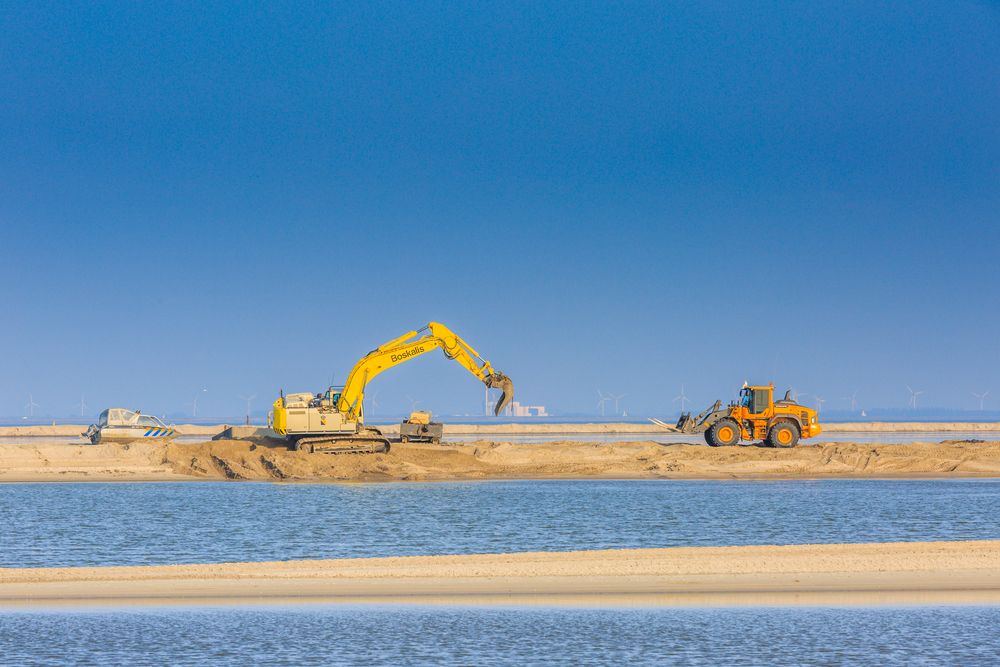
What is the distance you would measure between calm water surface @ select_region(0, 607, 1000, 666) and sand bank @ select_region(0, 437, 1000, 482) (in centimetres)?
3088

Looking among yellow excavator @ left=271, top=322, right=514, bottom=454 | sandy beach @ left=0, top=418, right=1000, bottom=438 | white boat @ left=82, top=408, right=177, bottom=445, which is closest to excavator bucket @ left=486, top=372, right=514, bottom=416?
yellow excavator @ left=271, top=322, right=514, bottom=454

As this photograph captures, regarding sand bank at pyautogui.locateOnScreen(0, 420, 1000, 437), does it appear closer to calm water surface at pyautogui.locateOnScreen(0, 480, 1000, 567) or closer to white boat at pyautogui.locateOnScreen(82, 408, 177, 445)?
white boat at pyautogui.locateOnScreen(82, 408, 177, 445)

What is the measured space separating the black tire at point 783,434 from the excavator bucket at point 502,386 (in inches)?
543

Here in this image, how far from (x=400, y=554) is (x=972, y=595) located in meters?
11.3

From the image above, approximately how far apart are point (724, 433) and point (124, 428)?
32222mm

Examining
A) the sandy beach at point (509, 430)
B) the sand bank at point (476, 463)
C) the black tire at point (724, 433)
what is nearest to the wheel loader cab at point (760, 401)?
the black tire at point (724, 433)

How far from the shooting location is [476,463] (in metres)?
51.1

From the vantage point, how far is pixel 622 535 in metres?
27.7

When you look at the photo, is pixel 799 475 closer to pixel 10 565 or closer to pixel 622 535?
pixel 622 535

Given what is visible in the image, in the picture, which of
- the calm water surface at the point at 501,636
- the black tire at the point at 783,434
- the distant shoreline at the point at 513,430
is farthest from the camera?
the distant shoreline at the point at 513,430

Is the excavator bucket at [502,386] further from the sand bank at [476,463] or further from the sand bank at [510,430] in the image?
the sand bank at [510,430]

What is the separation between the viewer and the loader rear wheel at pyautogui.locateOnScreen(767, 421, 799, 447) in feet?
179

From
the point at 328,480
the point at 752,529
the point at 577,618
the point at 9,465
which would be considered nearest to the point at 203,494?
the point at 328,480

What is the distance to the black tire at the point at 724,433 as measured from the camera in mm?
54844
